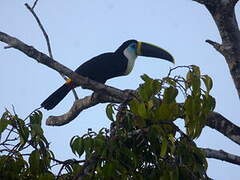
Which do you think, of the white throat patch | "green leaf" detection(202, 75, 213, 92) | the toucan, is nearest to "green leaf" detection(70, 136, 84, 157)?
"green leaf" detection(202, 75, 213, 92)

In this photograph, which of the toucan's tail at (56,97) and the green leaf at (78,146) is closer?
the green leaf at (78,146)

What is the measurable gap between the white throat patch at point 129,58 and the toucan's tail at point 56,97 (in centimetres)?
109

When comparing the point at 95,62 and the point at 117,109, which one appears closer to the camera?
the point at 117,109

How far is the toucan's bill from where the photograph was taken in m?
8.33

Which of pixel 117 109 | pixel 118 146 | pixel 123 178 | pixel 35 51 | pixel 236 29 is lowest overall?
pixel 123 178

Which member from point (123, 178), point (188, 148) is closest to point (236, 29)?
point (188, 148)

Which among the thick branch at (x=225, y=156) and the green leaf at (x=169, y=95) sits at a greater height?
the thick branch at (x=225, y=156)

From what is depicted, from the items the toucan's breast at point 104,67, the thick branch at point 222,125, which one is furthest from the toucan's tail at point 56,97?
the thick branch at point 222,125

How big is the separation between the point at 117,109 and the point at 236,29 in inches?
67.6

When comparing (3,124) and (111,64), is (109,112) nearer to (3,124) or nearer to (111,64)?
(3,124)

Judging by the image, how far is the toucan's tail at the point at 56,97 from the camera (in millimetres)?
7145

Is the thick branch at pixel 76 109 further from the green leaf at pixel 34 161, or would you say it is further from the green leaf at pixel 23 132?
the green leaf at pixel 34 161

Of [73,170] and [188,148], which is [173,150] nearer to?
[188,148]

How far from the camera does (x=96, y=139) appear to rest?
10.1 ft
